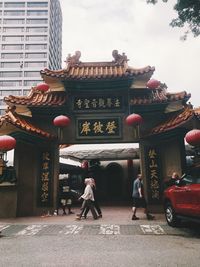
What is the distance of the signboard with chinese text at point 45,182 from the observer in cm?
1222

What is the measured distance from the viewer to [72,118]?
42.6ft

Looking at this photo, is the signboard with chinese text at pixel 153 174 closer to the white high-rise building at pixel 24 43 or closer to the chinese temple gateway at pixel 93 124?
the chinese temple gateway at pixel 93 124

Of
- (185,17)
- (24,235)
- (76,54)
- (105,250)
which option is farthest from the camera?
(76,54)

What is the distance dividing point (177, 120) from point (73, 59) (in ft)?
20.4

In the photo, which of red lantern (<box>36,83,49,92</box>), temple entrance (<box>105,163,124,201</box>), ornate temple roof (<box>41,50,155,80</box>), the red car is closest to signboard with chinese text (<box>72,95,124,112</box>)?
ornate temple roof (<box>41,50,155,80</box>)

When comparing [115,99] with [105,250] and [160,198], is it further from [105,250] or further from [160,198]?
[105,250]

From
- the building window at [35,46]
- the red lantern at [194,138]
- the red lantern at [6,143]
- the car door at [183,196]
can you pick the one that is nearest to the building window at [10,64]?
the building window at [35,46]

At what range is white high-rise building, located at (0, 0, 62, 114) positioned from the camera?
67.5 m

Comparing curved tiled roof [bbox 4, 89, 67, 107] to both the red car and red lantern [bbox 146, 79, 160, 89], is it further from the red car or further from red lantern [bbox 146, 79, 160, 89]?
the red car

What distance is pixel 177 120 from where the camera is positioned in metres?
11.5

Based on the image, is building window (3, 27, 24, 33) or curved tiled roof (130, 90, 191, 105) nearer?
curved tiled roof (130, 90, 191, 105)

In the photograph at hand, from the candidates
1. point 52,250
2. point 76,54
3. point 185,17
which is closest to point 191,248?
Result: point 52,250

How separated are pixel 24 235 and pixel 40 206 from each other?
12.7ft

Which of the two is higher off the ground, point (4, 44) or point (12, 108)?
point (4, 44)
